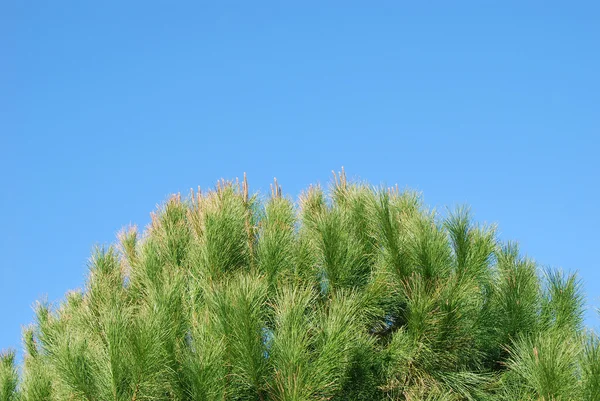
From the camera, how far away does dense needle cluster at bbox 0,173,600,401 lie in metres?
4.07

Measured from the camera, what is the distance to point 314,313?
4.46 m

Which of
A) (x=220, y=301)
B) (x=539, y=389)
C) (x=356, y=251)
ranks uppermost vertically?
(x=356, y=251)

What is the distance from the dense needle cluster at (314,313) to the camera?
407 cm

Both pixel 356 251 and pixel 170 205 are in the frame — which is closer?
pixel 356 251

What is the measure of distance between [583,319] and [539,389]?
223 cm

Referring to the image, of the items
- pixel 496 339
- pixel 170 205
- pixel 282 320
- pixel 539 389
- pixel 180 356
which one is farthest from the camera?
pixel 170 205

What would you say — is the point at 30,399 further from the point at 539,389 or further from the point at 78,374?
the point at 539,389

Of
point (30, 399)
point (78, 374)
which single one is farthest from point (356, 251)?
point (30, 399)

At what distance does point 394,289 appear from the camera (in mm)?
5066

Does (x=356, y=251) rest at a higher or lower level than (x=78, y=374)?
higher

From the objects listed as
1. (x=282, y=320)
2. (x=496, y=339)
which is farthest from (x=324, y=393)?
(x=496, y=339)

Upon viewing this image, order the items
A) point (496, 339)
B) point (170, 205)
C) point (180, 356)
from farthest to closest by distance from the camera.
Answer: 1. point (170, 205)
2. point (496, 339)
3. point (180, 356)

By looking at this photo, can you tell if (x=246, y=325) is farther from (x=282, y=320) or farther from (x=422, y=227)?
(x=422, y=227)

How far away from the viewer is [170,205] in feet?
19.1
